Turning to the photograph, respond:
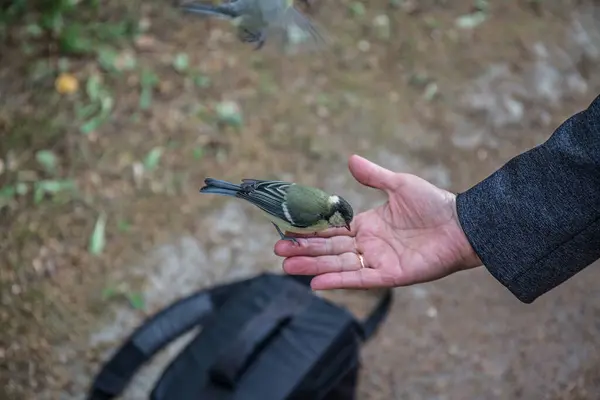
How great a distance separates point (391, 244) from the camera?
6.12 feet

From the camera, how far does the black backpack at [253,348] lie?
1.92m

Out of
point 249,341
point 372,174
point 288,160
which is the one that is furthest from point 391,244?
point 288,160

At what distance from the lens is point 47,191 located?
3113 mm

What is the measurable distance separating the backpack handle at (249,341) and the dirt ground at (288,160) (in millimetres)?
678

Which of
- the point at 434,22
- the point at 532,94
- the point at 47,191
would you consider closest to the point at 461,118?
the point at 532,94

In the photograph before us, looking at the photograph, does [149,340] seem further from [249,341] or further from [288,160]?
[288,160]

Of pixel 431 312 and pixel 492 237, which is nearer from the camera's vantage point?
pixel 492 237

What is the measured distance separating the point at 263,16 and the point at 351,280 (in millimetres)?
672

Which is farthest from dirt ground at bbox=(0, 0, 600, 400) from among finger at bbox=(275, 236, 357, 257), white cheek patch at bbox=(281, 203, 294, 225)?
white cheek patch at bbox=(281, 203, 294, 225)

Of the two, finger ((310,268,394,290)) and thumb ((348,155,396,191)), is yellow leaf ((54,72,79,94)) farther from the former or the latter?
finger ((310,268,394,290))

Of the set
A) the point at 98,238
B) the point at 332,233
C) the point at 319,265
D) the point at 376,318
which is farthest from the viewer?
the point at 98,238

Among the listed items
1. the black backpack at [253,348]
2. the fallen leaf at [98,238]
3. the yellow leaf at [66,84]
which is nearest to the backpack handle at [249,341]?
the black backpack at [253,348]

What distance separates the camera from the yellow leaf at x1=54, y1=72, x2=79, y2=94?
3.48 meters

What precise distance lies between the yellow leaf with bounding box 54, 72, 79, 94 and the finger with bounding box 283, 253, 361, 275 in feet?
6.88
